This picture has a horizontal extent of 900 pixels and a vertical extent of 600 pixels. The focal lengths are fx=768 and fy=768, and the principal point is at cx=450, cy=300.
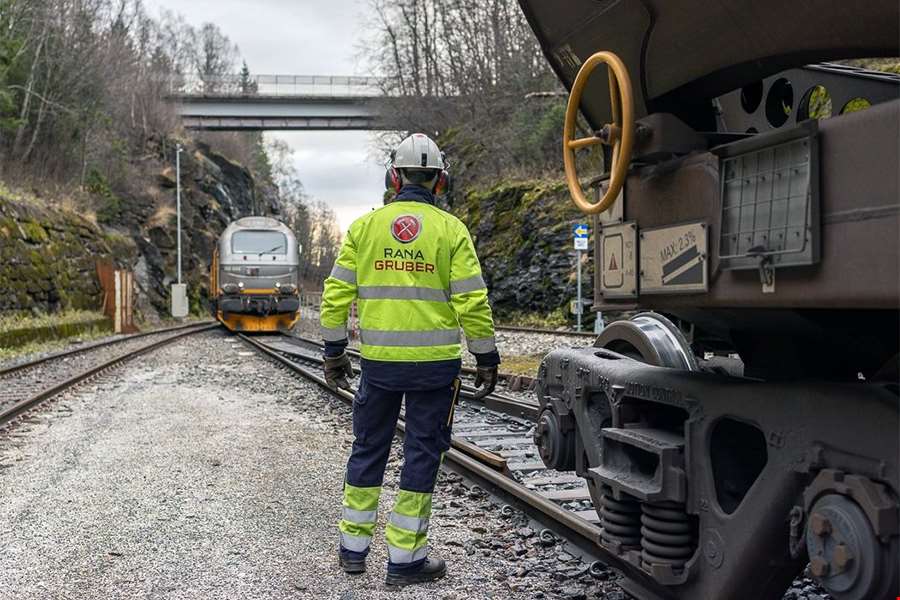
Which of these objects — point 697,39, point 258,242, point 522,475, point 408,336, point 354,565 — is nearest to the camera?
point 697,39

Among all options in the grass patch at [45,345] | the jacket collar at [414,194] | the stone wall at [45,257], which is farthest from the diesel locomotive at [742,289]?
the stone wall at [45,257]

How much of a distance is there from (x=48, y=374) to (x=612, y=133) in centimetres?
1263

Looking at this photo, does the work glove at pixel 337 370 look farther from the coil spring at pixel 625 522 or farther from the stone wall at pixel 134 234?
the stone wall at pixel 134 234

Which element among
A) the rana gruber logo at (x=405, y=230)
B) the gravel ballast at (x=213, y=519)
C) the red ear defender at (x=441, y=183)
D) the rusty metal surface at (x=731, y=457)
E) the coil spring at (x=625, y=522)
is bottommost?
the gravel ballast at (x=213, y=519)

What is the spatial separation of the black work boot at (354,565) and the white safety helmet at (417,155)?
1.88 meters

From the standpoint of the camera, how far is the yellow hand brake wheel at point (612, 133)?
230 centimetres

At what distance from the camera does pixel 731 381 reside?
7.57 ft

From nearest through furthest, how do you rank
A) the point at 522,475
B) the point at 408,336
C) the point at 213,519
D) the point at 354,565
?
the point at 408,336 < the point at 354,565 < the point at 213,519 < the point at 522,475

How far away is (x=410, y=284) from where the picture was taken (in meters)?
3.52

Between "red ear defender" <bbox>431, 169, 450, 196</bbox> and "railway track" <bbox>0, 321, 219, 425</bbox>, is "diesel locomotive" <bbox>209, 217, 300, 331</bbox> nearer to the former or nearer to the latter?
"railway track" <bbox>0, 321, 219, 425</bbox>

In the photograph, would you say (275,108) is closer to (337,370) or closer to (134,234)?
(134,234)

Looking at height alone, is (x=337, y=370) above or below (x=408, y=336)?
below

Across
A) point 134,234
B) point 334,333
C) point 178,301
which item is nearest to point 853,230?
point 334,333

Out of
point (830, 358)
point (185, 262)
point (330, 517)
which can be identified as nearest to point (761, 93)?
point (830, 358)
